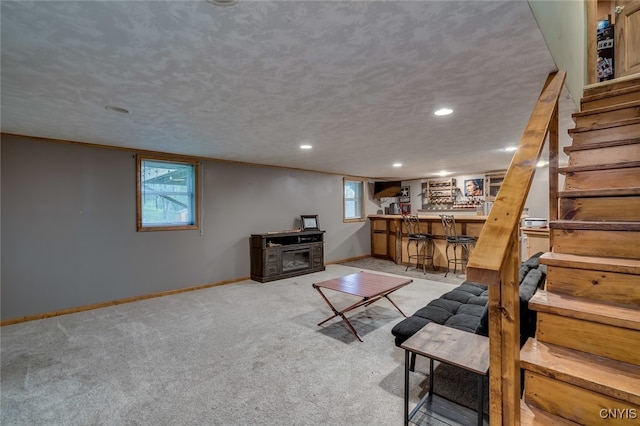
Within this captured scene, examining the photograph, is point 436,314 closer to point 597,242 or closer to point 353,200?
point 597,242

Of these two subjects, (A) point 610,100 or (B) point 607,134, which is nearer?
(B) point 607,134

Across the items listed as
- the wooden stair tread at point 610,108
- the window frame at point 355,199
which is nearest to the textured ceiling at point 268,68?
the wooden stair tread at point 610,108

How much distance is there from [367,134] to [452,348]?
98.8 inches

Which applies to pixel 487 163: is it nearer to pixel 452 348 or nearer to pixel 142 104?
pixel 452 348

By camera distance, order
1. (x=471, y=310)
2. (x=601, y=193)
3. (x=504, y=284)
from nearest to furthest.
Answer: (x=504, y=284)
(x=601, y=193)
(x=471, y=310)

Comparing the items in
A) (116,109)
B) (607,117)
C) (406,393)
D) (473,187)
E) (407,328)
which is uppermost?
(116,109)

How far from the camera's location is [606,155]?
2016 millimetres

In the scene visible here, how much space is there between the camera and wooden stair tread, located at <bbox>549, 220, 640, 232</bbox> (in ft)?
4.79

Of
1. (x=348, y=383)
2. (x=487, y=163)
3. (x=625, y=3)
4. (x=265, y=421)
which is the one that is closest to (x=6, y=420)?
(x=265, y=421)

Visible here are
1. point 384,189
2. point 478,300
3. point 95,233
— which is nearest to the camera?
point 478,300

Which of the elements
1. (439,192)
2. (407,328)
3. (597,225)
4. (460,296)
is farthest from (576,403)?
(439,192)

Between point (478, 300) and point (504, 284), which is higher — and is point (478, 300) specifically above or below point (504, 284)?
below

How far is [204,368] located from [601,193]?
2.97 meters

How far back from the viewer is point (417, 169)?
653cm
